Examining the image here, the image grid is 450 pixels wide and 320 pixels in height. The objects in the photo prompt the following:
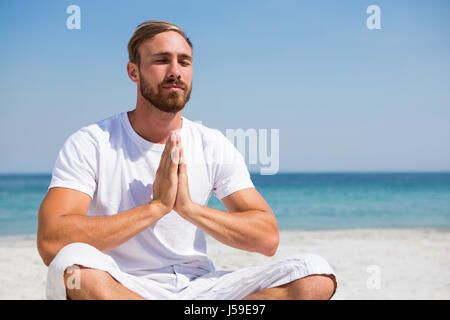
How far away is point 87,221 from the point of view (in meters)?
2.40

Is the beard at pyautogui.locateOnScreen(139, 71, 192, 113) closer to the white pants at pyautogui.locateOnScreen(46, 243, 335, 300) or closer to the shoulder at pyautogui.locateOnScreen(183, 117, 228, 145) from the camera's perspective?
the shoulder at pyautogui.locateOnScreen(183, 117, 228, 145)

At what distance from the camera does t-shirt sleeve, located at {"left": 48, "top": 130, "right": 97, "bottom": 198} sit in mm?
2574

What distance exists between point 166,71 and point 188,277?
4.09ft

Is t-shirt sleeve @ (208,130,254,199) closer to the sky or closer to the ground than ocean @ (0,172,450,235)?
closer to the sky

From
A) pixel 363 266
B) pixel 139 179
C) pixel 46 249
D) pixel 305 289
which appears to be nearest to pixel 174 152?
pixel 139 179

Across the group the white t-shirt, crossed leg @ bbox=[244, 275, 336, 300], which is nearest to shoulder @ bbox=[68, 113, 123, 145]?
the white t-shirt

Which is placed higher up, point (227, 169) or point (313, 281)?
point (227, 169)

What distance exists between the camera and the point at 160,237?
2.76 metres

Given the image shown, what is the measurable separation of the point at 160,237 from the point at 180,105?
31.9 inches

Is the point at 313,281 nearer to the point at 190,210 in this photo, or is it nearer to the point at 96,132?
the point at 190,210

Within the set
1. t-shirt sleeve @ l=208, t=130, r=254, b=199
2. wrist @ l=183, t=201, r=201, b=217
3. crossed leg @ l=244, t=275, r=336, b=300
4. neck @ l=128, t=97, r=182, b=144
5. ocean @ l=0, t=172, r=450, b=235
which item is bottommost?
ocean @ l=0, t=172, r=450, b=235

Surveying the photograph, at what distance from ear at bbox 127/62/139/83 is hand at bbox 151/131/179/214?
0.70 meters
